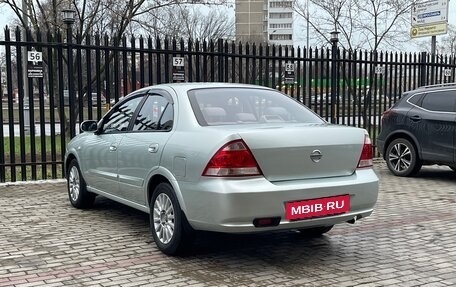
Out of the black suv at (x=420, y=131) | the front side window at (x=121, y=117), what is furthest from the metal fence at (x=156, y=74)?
the front side window at (x=121, y=117)

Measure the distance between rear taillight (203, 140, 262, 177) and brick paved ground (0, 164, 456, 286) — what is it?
91cm

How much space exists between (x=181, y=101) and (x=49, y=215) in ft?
9.25

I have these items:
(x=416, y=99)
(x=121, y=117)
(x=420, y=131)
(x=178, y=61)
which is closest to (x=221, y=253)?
(x=121, y=117)

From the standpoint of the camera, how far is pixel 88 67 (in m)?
9.14

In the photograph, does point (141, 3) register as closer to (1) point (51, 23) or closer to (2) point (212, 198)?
(1) point (51, 23)

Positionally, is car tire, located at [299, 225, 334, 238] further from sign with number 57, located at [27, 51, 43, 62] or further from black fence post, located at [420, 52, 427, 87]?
black fence post, located at [420, 52, 427, 87]

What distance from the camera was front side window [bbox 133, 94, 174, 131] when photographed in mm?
5148

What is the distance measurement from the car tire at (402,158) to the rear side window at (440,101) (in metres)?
0.79

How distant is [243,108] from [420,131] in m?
5.68

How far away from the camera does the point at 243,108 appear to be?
515cm

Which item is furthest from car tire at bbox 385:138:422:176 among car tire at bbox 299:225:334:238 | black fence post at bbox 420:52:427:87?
car tire at bbox 299:225:334:238

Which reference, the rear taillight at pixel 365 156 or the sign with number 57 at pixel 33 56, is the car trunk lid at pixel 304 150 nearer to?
the rear taillight at pixel 365 156

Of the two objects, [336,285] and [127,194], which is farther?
[127,194]

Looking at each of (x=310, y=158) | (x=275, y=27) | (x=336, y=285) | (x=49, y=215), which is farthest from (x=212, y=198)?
(x=275, y=27)
